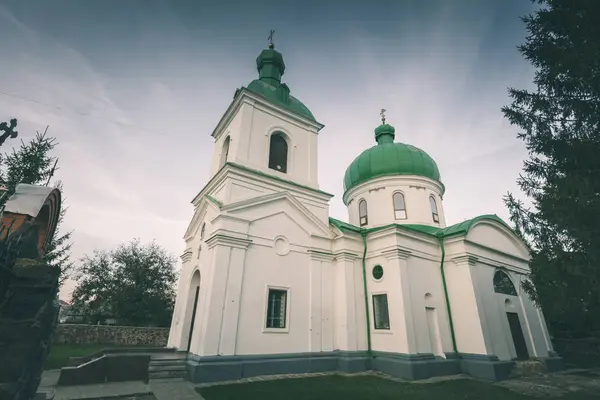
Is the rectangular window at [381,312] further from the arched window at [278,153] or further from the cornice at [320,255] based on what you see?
the arched window at [278,153]

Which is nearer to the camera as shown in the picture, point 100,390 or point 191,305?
point 100,390

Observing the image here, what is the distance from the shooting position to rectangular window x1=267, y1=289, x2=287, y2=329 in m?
10.9

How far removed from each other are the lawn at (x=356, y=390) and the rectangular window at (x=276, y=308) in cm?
191

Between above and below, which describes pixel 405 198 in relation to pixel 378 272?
above

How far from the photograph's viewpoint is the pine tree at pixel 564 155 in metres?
6.61

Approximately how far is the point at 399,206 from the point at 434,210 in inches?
89.3

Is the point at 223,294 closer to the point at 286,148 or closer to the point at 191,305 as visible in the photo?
the point at 191,305

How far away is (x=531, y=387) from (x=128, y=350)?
1431 centimetres

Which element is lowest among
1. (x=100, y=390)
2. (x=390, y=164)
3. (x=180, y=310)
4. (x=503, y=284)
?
(x=100, y=390)

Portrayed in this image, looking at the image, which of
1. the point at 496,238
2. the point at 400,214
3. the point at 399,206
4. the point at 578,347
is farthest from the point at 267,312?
the point at 578,347

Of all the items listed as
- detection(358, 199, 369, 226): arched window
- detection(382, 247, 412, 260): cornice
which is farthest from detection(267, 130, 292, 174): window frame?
detection(358, 199, 369, 226): arched window

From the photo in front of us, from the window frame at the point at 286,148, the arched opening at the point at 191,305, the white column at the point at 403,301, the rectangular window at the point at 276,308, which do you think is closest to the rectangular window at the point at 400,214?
the white column at the point at 403,301

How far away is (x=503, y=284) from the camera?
47.8ft

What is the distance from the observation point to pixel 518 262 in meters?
16.0
